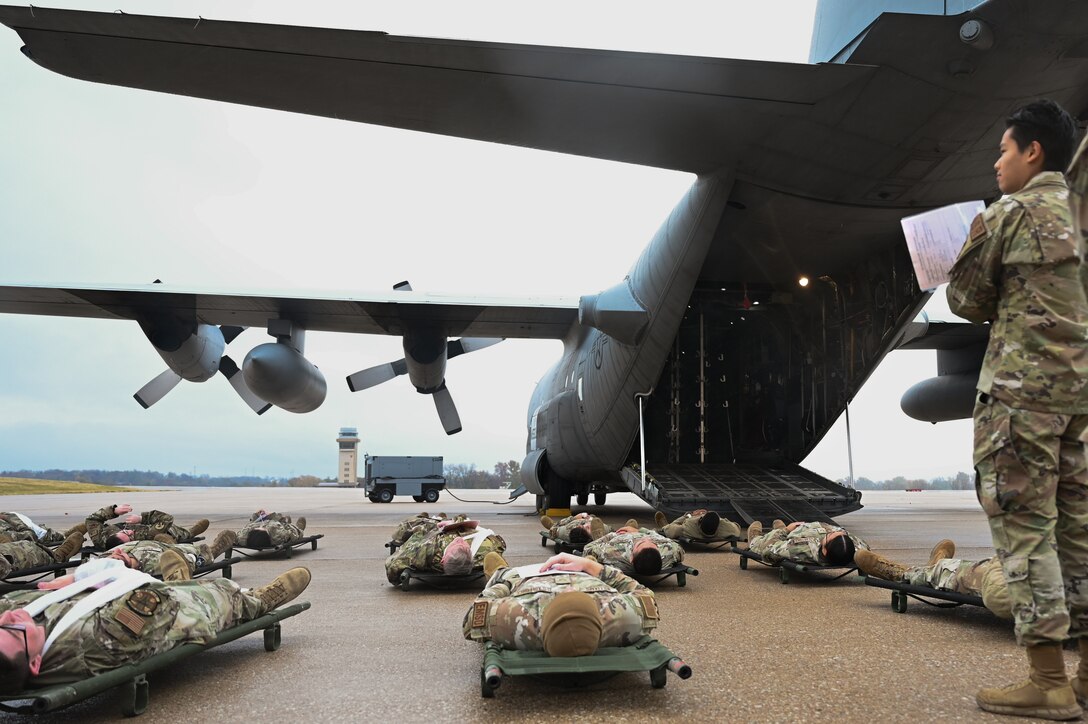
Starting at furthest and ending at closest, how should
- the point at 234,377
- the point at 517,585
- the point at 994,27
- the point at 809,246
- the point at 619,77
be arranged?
the point at 234,377
the point at 809,246
the point at 619,77
the point at 994,27
the point at 517,585

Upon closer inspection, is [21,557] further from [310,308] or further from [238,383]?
[238,383]

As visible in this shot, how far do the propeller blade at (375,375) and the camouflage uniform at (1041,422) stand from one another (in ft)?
46.9

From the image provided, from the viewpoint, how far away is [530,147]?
6188mm

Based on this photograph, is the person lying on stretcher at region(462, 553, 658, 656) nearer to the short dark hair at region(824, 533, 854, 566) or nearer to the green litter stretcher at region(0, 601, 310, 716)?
the green litter stretcher at region(0, 601, 310, 716)

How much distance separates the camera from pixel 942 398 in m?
14.8

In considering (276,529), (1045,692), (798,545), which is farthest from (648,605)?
(276,529)

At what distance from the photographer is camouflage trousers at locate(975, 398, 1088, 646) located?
245 cm

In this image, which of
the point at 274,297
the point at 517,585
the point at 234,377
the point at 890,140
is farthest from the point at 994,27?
the point at 234,377

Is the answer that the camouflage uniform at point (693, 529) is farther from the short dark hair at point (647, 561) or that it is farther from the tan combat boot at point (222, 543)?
the tan combat boot at point (222, 543)

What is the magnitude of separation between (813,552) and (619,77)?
3.94 m

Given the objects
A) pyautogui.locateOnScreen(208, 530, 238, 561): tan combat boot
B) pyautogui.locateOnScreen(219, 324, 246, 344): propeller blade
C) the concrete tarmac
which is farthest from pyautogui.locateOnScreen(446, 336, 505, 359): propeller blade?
the concrete tarmac

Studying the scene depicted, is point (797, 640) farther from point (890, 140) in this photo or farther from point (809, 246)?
point (809, 246)

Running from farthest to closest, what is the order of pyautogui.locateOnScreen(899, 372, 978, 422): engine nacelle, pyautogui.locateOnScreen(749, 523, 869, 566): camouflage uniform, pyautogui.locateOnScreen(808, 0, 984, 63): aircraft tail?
pyautogui.locateOnScreen(899, 372, 978, 422): engine nacelle → pyautogui.locateOnScreen(749, 523, 869, 566): camouflage uniform → pyautogui.locateOnScreen(808, 0, 984, 63): aircraft tail

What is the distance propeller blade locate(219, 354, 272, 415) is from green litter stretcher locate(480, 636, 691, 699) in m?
13.4
